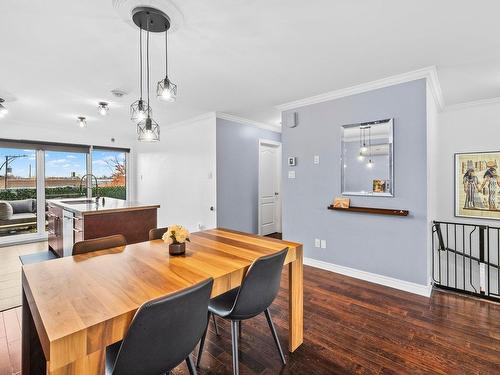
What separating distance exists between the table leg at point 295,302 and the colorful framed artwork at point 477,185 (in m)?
3.62

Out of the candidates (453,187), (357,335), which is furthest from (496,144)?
(357,335)

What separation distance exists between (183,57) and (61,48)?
1.05 m

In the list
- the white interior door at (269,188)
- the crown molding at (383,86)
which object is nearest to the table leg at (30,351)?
the crown molding at (383,86)

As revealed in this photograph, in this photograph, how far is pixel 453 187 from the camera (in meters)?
4.19

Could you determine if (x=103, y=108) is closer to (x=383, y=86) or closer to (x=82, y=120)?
(x=82, y=120)

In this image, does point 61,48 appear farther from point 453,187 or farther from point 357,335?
point 453,187

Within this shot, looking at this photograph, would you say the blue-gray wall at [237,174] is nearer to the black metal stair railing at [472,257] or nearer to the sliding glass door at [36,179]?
the black metal stair railing at [472,257]

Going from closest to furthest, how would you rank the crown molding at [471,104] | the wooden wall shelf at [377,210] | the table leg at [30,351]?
the table leg at [30,351]
the wooden wall shelf at [377,210]
the crown molding at [471,104]

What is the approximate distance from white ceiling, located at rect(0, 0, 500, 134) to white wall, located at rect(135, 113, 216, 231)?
121cm

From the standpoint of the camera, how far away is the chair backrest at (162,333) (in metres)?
1.00

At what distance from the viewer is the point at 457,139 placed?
4.15m

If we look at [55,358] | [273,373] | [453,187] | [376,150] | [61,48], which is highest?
[61,48]

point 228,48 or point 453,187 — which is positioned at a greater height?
point 228,48

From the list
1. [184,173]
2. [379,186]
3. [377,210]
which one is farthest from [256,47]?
[184,173]
